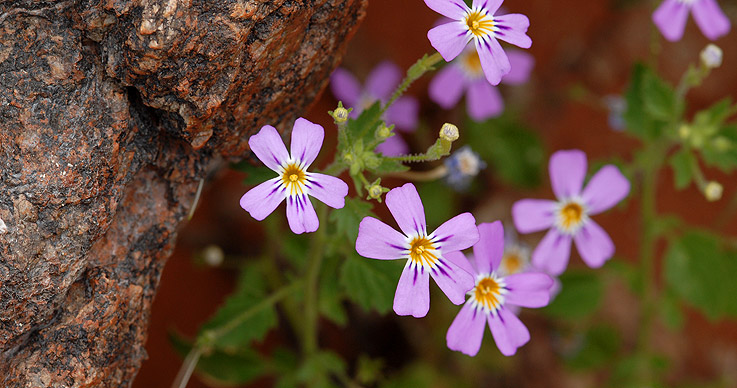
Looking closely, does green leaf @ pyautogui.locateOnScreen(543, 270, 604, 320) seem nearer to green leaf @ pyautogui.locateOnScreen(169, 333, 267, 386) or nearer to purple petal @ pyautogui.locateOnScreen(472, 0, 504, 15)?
green leaf @ pyautogui.locateOnScreen(169, 333, 267, 386)

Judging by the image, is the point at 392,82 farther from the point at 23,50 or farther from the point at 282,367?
the point at 23,50

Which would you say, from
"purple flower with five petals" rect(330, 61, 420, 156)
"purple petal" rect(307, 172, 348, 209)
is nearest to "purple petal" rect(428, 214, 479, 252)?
"purple petal" rect(307, 172, 348, 209)

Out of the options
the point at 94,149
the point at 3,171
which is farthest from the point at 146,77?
the point at 3,171

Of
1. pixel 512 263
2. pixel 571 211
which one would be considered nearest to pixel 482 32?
pixel 571 211

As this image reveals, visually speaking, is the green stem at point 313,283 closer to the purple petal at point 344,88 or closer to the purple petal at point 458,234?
the purple petal at point 458,234

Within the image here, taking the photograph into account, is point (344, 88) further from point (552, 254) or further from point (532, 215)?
point (552, 254)
